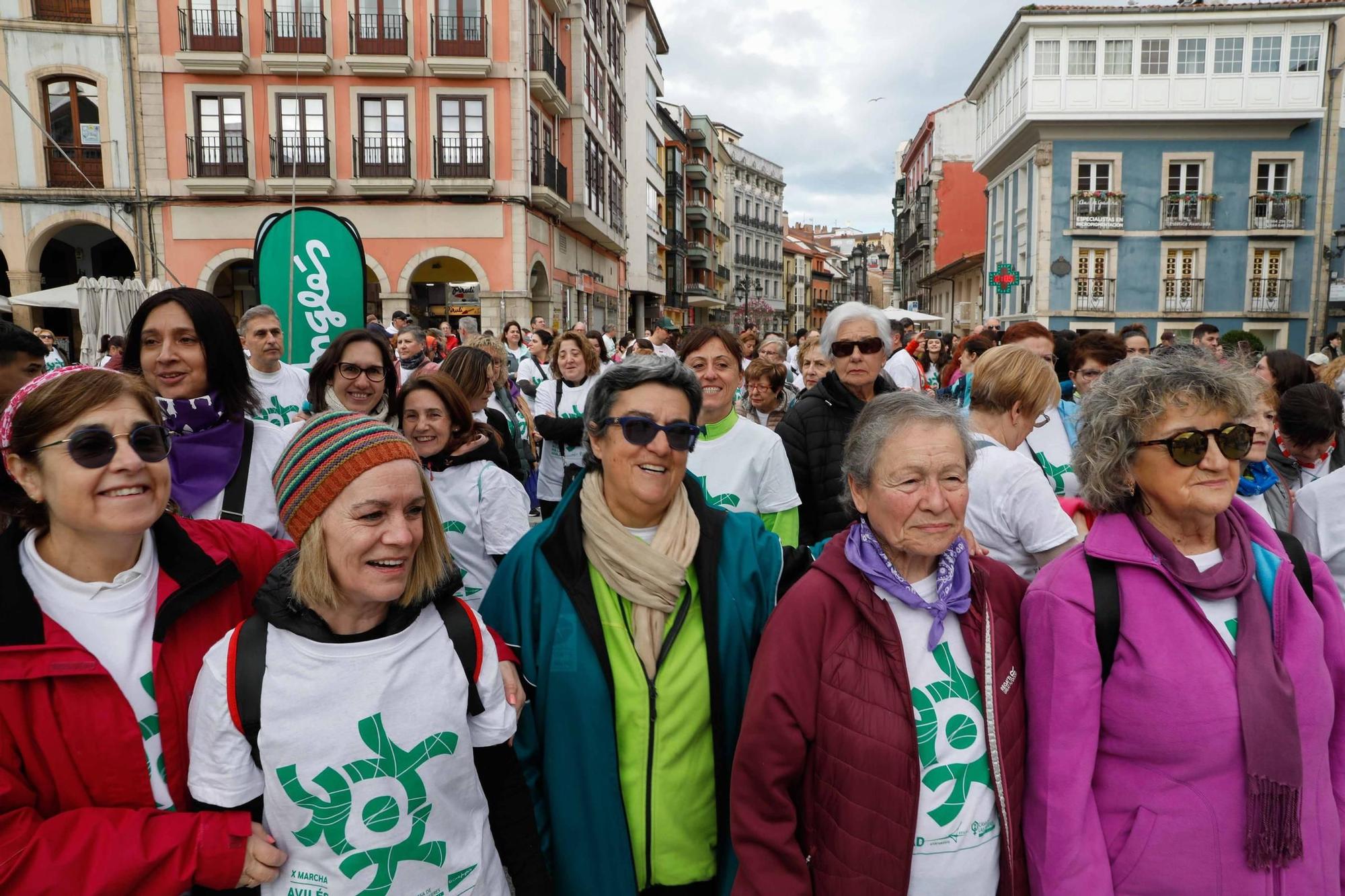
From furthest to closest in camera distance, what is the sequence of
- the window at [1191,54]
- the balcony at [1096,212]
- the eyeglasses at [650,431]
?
1. the balcony at [1096,212]
2. the window at [1191,54]
3. the eyeglasses at [650,431]

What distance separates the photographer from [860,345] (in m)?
4.16

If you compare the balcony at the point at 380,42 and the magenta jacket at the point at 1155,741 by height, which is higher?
the balcony at the point at 380,42

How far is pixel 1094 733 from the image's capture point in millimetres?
1956

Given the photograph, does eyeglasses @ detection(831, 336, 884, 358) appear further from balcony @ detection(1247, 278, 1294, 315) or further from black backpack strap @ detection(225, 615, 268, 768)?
balcony @ detection(1247, 278, 1294, 315)

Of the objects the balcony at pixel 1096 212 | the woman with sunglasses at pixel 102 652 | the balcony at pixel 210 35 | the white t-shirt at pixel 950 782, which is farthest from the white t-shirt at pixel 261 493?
the balcony at pixel 1096 212

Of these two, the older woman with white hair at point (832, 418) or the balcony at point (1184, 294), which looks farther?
the balcony at point (1184, 294)

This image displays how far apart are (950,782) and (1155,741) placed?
1.56ft

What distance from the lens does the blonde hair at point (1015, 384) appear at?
10.4ft

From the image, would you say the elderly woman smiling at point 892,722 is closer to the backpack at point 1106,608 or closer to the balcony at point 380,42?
the backpack at point 1106,608

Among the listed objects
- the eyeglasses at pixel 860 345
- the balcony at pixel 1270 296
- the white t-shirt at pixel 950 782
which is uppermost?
the balcony at pixel 1270 296

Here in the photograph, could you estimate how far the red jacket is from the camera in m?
1.74

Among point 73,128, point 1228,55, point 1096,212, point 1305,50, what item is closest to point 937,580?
point 73,128

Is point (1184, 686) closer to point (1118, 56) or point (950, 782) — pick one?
point (950, 782)

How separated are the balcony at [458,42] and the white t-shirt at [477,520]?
22.1 metres
